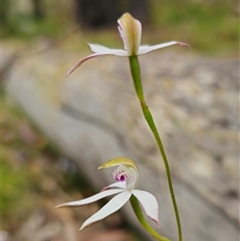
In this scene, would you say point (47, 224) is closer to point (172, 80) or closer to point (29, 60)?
point (172, 80)

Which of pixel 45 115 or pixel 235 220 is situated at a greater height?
pixel 235 220

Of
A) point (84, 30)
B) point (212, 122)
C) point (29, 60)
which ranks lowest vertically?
point (84, 30)

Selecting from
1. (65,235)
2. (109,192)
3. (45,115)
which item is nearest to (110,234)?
(65,235)

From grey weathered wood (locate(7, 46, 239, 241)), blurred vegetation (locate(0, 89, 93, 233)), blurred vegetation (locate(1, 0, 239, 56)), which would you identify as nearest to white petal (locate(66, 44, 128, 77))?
grey weathered wood (locate(7, 46, 239, 241))

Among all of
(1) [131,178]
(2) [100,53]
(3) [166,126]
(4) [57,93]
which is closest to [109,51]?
(2) [100,53]

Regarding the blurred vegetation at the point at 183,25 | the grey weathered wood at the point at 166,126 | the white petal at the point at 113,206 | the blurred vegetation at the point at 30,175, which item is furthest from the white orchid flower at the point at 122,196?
the blurred vegetation at the point at 183,25

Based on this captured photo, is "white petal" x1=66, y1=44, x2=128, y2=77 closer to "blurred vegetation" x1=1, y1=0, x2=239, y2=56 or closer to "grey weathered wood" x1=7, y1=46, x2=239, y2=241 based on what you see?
"grey weathered wood" x1=7, y1=46, x2=239, y2=241

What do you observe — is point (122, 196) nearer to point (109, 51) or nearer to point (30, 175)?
point (109, 51)

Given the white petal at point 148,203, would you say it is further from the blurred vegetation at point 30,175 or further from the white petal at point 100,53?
the blurred vegetation at point 30,175
